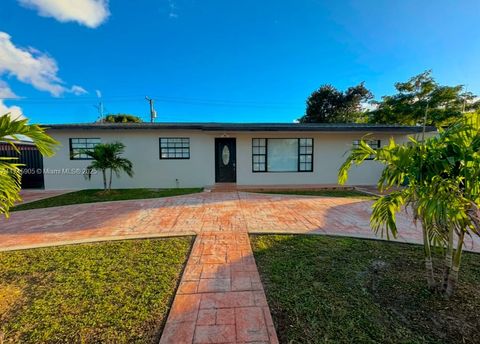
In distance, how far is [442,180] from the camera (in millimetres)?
1767

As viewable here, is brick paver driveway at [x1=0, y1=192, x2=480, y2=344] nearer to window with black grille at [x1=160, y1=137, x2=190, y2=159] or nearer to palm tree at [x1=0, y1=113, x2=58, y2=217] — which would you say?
palm tree at [x1=0, y1=113, x2=58, y2=217]

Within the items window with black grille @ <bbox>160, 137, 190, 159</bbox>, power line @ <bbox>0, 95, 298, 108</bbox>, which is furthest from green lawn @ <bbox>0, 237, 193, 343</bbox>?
power line @ <bbox>0, 95, 298, 108</bbox>

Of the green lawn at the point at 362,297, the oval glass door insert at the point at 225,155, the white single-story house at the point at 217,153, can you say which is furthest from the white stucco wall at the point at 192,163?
the green lawn at the point at 362,297

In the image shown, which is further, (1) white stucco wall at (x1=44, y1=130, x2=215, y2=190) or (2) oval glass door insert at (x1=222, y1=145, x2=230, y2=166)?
(2) oval glass door insert at (x1=222, y1=145, x2=230, y2=166)

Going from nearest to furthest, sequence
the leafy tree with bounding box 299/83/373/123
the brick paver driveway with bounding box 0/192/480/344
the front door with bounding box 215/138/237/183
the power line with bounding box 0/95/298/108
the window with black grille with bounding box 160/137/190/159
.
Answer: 1. the brick paver driveway with bounding box 0/192/480/344
2. the window with black grille with bounding box 160/137/190/159
3. the front door with bounding box 215/138/237/183
4. the power line with bounding box 0/95/298/108
5. the leafy tree with bounding box 299/83/373/123

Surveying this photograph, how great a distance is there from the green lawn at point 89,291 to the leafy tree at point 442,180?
8.07 ft

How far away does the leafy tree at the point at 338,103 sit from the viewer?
2505 centimetres

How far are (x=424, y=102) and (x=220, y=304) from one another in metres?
22.6

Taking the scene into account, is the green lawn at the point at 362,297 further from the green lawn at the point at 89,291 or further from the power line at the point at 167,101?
the power line at the point at 167,101

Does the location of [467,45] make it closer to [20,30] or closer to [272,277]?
[272,277]

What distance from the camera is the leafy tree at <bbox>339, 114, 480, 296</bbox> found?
1667mm

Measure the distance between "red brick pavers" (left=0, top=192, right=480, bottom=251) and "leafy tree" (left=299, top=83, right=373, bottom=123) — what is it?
21.3 metres

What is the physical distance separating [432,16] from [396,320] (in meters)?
9.71

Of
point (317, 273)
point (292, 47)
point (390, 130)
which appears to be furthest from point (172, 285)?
point (292, 47)
